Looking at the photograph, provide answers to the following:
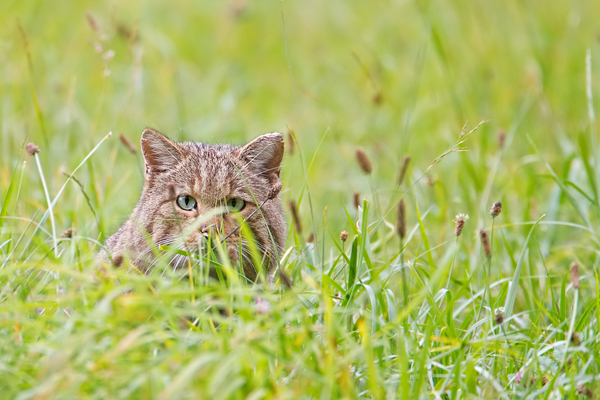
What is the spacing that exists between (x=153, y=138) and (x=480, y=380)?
7.06 feet

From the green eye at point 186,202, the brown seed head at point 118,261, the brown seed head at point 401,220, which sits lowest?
the brown seed head at point 118,261

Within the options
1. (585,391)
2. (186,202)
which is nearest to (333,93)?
(186,202)

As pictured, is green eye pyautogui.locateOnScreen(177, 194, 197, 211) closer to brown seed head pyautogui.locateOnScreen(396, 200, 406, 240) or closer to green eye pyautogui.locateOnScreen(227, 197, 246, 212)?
green eye pyautogui.locateOnScreen(227, 197, 246, 212)

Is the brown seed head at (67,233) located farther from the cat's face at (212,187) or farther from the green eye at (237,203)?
the green eye at (237,203)

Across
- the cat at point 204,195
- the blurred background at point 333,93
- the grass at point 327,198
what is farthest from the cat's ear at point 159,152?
the blurred background at point 333,93

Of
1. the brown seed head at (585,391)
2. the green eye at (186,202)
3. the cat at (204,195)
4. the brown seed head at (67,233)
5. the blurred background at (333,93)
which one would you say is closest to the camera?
the brown seed head at (585,391)

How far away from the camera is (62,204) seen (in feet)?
15.3

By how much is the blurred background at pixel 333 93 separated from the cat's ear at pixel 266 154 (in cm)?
67

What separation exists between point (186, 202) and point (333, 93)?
5.46m

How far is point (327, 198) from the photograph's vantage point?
5418mm

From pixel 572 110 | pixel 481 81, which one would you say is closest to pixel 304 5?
pixel 481 81

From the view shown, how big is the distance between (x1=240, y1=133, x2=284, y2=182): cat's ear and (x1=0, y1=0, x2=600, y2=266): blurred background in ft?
2.20

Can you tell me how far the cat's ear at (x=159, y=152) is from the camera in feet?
11.5

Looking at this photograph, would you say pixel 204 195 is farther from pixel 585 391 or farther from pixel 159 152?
pixel 585 391
